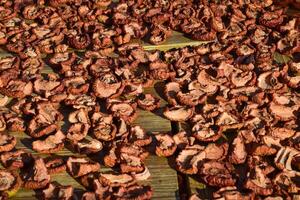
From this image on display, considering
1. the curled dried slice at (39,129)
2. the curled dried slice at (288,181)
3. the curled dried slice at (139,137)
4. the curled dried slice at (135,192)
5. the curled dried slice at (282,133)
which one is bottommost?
the curled dried slice at (288,181)

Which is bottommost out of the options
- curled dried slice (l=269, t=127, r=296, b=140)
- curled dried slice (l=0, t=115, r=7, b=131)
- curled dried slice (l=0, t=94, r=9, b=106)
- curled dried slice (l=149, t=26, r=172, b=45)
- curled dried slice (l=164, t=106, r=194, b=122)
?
curled dried slice (l=269, t=127, r=296, b=140)

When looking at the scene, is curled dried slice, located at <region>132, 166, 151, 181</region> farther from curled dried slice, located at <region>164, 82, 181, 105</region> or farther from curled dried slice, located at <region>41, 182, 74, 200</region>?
curled dried slice, located at <region>164, 82, 181, 105</region>

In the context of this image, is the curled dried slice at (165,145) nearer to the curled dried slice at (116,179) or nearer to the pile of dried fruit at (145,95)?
the pile of dried fruit at (145,95)

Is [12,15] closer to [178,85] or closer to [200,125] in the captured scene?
[178,85]

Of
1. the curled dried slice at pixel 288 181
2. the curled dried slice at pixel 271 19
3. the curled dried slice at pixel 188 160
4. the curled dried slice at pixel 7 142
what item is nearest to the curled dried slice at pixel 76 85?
the curled dried slice at pixel 7 142

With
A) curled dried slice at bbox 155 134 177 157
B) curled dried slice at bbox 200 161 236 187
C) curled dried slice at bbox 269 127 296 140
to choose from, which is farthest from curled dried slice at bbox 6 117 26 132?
curled dried slice at bbox 269 127 296 140

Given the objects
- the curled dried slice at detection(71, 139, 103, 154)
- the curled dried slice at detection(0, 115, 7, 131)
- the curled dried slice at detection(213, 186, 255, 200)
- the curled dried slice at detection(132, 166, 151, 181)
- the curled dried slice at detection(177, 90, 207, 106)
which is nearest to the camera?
the curled dried slice at detection(213, 186, 255, 200)
